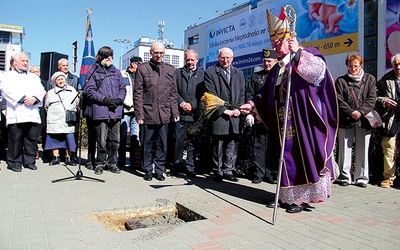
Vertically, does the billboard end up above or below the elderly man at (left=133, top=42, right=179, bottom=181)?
above

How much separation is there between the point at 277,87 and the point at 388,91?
2493mm

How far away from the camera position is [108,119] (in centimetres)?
651

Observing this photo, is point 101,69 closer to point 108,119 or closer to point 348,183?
point 108,119

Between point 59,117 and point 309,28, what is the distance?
17.0m

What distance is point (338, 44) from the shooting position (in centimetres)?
1912

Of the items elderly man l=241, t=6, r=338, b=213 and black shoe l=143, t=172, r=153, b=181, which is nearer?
elderly man l=241, t=6, r=338, b=213

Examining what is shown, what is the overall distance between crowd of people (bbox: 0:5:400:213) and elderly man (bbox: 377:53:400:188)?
0.02 m

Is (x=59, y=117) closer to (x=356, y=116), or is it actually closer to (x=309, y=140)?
(x=309, y=140)

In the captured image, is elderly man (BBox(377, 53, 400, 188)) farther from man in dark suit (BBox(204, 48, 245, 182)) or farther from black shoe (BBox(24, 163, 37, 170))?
black shoe (BBox(24, 163, 37, 170))

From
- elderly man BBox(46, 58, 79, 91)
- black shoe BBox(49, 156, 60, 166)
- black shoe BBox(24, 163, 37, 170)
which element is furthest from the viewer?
elderly man BBox(46, 58, 79, 91)

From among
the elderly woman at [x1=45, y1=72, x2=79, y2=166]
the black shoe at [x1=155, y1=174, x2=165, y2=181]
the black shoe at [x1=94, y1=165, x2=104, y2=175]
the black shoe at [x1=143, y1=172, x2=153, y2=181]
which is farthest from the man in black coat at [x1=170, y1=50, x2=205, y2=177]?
the elderly woman at [x1=45, y1=72, x2=79, y2=166]

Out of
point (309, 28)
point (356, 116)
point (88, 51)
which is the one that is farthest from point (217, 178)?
point (309, 28)

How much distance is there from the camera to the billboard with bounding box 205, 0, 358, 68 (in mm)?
18484

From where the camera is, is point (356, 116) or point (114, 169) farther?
point (114, 169)
